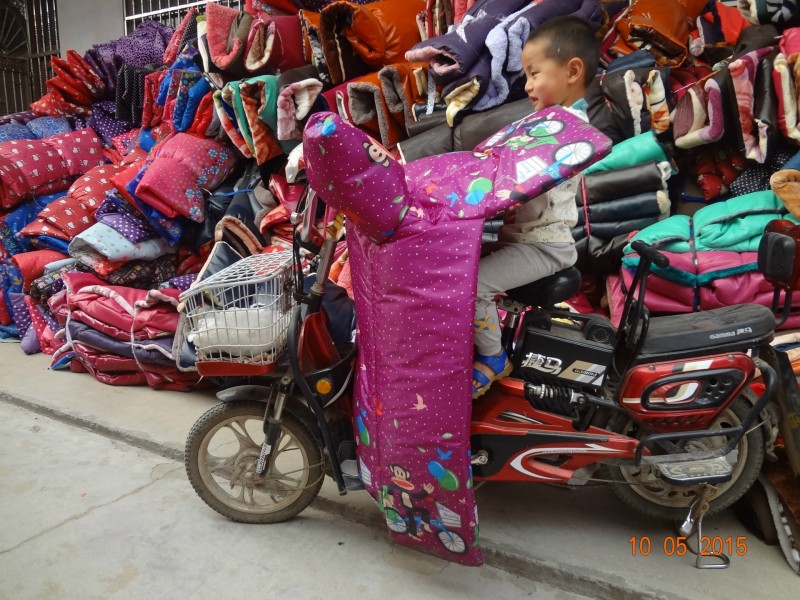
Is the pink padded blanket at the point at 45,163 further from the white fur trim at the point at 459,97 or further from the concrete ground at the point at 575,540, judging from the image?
the white fur trim at the point at 459,97

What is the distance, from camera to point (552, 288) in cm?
192

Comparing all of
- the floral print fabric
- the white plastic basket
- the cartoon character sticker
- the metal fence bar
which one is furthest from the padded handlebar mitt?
the metal fence bar

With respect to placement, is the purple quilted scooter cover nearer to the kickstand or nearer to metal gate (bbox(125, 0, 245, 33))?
Result: the kickstand

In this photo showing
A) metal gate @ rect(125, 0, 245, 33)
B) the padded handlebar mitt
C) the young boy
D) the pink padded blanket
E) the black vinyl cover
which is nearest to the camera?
the padded handlebar mitt

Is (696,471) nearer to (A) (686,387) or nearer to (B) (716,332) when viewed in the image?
(A) (686,387)

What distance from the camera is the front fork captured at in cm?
212

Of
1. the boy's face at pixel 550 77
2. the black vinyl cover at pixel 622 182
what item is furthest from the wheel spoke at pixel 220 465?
the black vinyl cover at pixel 622 182

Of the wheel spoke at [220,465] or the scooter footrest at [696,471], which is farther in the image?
the wheel spoke at [220,465]

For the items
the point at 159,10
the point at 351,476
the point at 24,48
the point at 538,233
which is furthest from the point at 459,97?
the point at 24,48

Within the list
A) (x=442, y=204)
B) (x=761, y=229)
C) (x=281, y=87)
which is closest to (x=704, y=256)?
(x=761, y=229)

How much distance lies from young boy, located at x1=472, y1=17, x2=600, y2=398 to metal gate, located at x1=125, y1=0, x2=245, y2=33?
451 cm

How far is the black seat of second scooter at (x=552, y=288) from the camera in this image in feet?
6.31
